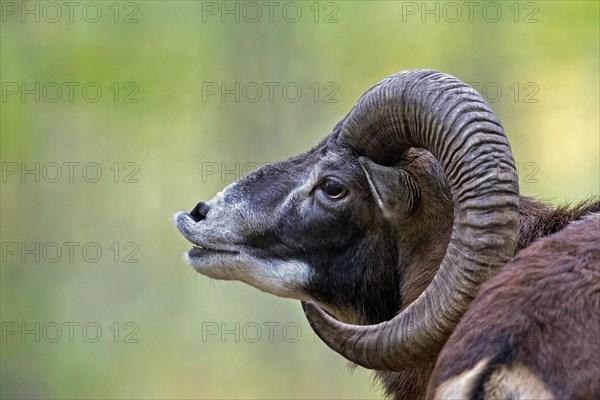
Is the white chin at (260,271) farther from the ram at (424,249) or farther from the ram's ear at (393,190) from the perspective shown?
the ram's ear at (393,190)

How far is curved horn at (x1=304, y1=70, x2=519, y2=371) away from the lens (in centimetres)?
561

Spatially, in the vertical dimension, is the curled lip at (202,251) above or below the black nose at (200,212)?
below

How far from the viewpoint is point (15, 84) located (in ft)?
58.7

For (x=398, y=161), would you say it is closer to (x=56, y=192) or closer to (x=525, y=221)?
(x=525, y=221)

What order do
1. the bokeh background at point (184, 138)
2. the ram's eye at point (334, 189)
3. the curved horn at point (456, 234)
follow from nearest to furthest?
the curved horn at point (456, 234)
the ram's eye at point (334, 189)
the bokeh background at point (184, 138)

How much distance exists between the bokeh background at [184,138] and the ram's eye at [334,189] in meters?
8.51

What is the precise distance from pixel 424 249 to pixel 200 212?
158 cm

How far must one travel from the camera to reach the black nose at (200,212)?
283 inches

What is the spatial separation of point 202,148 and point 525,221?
36.8ft

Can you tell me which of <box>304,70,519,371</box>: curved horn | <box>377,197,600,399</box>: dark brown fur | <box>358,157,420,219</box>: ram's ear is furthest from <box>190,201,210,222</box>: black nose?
<box>377,197,600,399</box>: dark brown fur

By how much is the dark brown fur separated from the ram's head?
0.74 metres

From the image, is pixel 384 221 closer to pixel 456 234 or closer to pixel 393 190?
pixel 393 190

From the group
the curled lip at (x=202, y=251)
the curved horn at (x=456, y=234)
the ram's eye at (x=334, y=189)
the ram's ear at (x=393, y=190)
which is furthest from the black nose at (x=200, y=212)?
the curved horn at (x=456, y=234)

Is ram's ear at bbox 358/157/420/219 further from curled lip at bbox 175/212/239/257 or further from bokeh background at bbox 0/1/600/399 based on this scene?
bokeh background at bbox 0/1/600/399
